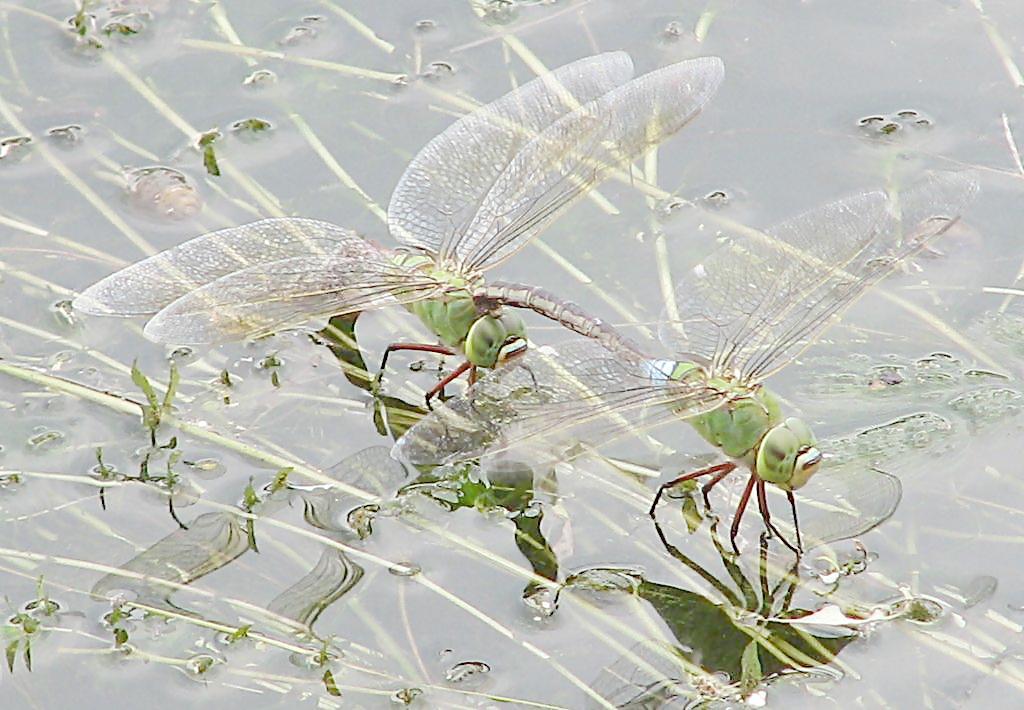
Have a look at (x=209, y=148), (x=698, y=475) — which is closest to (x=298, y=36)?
(x=209, y=148)

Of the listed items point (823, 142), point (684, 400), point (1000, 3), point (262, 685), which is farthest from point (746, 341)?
point (1000, 3)

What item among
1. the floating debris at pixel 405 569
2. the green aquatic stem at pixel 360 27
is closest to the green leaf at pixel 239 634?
the floating debris at pixel 405 569

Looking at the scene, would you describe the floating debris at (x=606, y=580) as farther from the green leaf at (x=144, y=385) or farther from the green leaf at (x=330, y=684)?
the green leaf at (x=144, y=385)

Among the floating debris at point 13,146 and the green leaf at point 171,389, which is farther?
the floating debris at point 13,146

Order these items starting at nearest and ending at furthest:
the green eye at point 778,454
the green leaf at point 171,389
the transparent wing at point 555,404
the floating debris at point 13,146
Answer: the green eye at point 778,454
the transparent wing at point 555,404
the green leaf at point 171,389
the floating debris at point 13,146

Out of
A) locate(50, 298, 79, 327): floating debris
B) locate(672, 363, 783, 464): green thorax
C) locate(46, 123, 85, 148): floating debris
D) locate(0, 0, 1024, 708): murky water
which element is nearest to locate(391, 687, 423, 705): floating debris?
locate(0, 0, 1024, 708): murky water

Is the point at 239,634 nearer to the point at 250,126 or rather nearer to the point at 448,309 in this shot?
the point at 448,309

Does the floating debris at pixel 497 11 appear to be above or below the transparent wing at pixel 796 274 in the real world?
above

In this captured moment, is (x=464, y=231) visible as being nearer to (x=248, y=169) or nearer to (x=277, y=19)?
(x=248, y=169)
